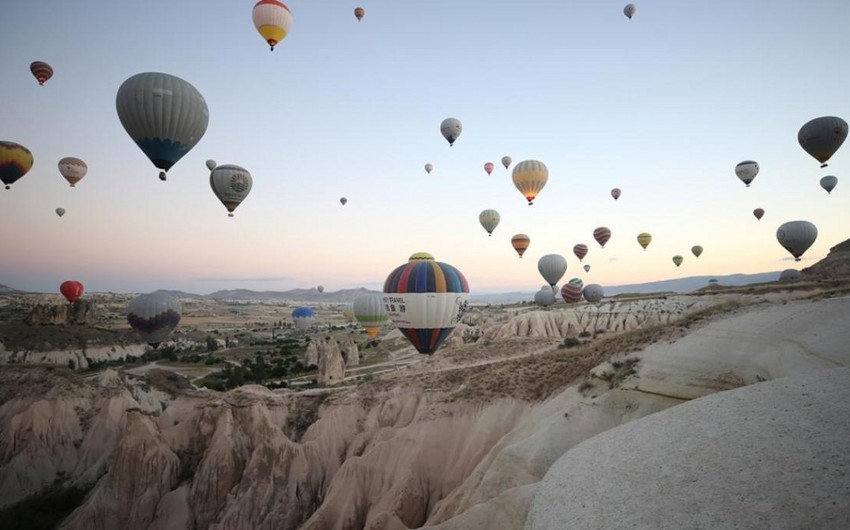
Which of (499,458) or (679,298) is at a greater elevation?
(679,298)

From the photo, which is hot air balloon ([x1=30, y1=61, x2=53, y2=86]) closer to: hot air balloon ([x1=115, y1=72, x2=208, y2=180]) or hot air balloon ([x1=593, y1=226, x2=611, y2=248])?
hot air balloon ([x1=115, y1=72, x2=208, y2=180])

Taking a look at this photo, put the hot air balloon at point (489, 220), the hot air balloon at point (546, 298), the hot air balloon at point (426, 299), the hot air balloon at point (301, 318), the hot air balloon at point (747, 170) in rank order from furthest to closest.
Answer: the hot air balloon at point (301, 318) → the hot air balloon at point (546, 298) → the hot air balloon at point (489, 220) → the hot air balloon at point (747, 170) → the hot air balloon at point (426, 299)

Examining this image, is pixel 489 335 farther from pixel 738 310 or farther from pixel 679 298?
pixel 738 310

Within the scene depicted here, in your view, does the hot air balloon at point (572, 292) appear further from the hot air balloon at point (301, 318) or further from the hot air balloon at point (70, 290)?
the hot air balloon at point (70, 290)

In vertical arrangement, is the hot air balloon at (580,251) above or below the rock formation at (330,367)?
above

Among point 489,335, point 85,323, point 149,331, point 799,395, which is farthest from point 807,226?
point 85,323

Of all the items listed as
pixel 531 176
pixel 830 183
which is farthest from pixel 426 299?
pixel 830 183

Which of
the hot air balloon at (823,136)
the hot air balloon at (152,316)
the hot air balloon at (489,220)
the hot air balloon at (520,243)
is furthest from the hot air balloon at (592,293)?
the hot air balloon at (152,316)
